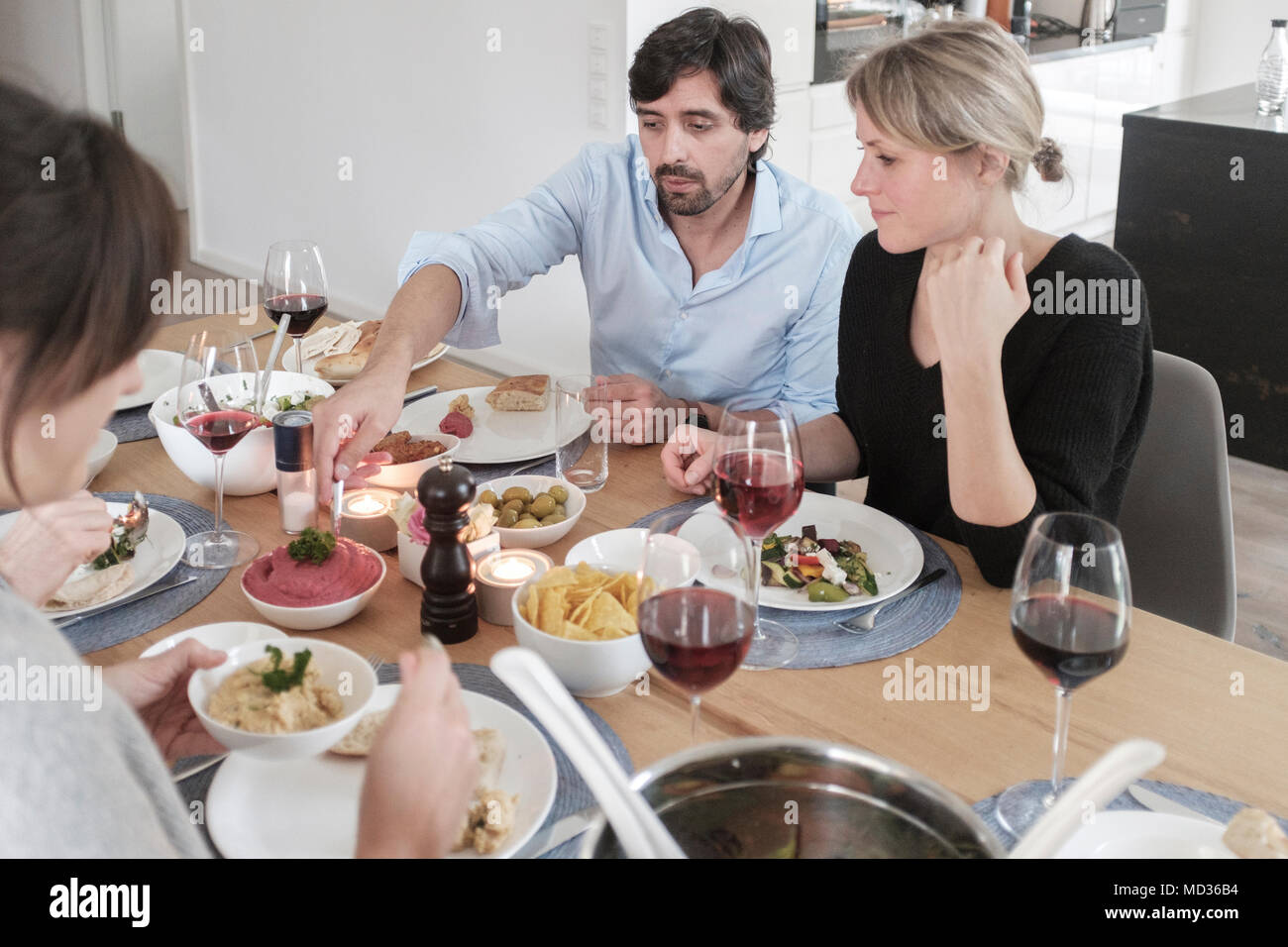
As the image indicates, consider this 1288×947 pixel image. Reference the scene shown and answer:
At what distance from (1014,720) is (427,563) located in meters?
0.59

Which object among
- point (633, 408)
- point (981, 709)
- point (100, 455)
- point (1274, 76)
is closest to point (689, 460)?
point (633, 408)

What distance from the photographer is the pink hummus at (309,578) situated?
1.24 meters

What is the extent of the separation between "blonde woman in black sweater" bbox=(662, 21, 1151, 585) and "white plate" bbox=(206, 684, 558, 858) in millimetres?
592

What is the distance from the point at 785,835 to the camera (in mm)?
688

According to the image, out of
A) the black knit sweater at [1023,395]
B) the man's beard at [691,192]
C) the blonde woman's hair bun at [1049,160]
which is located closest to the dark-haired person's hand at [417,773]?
the black knit sweater at [1023,395]

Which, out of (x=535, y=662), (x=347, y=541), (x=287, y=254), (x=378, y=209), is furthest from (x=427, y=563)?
(x=378, y=209)

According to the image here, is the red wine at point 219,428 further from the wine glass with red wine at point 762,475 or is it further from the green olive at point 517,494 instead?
the wine glass with red wine at point 762,475

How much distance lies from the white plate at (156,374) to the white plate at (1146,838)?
1473 mm

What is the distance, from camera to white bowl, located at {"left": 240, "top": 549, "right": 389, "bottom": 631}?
1214mm

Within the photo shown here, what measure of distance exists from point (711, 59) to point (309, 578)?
1.22m

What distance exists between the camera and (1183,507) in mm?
1666

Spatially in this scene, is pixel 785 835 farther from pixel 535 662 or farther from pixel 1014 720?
pixel 1014 720

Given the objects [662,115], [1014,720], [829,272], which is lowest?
[1014,720]

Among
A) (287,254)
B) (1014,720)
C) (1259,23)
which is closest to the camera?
(1014,720)
